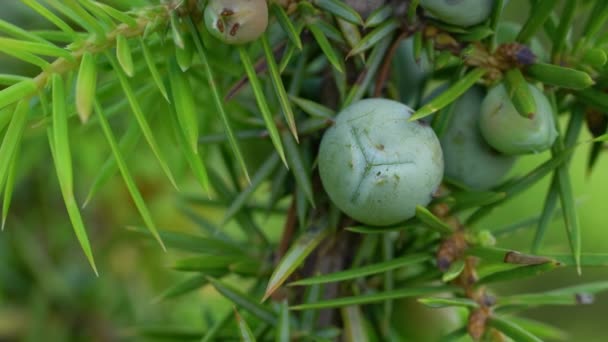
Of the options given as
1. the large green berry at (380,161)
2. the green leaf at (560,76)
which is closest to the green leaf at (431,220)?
the large green berry at (380,161)

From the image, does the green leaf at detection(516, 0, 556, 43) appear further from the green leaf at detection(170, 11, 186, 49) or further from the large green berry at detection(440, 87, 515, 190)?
the green leaf at detection(170, 11, 186, 49)

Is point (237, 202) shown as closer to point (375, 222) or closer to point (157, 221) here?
point (375, 222)

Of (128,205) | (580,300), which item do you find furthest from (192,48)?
(128,205)

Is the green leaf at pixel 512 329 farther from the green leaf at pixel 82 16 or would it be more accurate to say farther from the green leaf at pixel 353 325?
the green leaf at pixel 82 16

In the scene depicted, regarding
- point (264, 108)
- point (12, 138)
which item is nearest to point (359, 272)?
point (264, 108)

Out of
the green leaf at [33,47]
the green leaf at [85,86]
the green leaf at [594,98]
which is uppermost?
the green leaf at [33,47]

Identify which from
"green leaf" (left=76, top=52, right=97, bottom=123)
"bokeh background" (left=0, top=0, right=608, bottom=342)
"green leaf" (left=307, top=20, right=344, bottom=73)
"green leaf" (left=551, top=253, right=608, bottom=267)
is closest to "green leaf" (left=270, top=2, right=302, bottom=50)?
"green leaf" (left=307, top=20, right=344, bottom=73)
